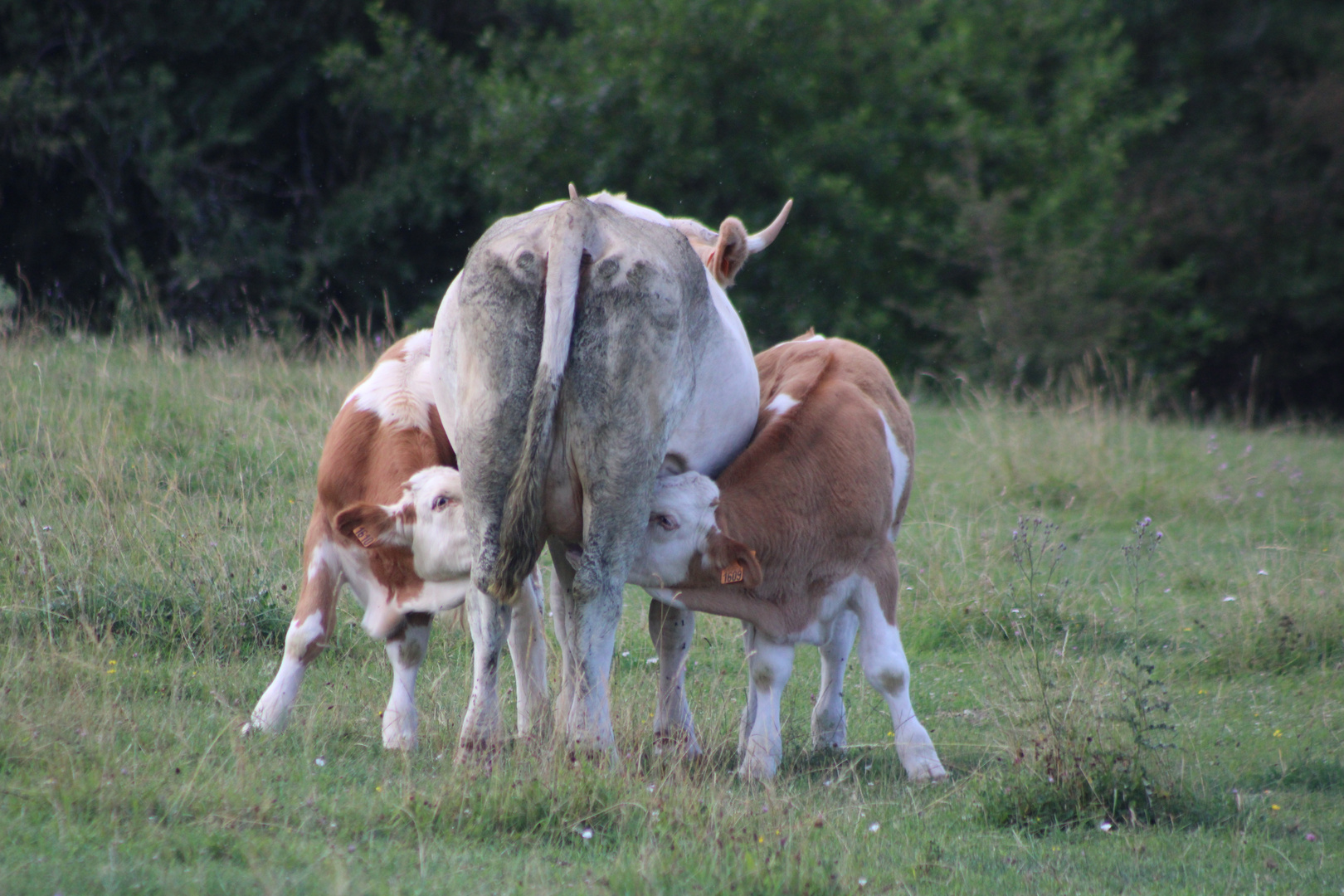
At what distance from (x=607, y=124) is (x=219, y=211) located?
17.8 feet

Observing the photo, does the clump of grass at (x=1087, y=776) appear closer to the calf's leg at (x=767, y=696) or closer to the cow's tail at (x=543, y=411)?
the calf's leg at (x=767, y=696)

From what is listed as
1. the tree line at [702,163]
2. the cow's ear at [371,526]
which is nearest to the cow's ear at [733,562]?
the cow's ear at [371,526]

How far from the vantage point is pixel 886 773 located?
4.71 meters

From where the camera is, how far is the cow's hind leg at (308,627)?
4652mm

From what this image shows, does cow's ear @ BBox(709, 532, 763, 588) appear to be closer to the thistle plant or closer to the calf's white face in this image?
the calf's white face

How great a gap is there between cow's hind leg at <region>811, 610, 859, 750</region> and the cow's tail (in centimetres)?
157

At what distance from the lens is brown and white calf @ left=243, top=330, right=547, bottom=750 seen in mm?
4340

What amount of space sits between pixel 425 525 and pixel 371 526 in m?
0.18

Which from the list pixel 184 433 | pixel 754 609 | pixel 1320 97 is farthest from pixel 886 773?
pixel 1320 97

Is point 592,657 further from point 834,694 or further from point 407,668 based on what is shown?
point 834,694

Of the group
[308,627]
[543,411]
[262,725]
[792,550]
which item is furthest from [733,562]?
[262,725]

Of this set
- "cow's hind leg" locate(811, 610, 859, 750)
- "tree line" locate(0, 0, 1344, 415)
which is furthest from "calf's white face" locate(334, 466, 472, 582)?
"tree line" locate(0, 0, 1344, 415)

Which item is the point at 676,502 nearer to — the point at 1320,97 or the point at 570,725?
the point at 570,725

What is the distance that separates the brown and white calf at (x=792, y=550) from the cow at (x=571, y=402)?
0.26 m
